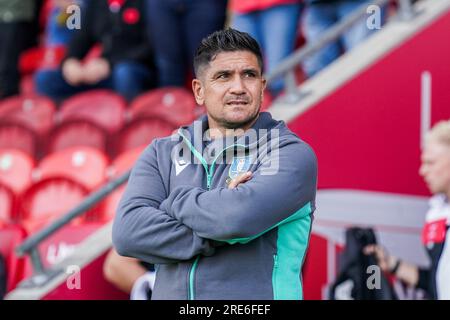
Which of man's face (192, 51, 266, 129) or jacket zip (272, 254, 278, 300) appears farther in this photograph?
man's face (192, 51, 266, 129)

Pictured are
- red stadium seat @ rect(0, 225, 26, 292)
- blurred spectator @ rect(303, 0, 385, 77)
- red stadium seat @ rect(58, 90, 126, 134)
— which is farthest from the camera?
red stadium seat @ rect(58, 90, 126, 134)

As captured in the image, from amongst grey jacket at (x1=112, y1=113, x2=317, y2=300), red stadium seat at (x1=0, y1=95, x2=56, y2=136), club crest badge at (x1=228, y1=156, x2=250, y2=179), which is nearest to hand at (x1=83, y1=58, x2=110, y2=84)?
red stadium seat at (x1=0, y1=95, x2=56, y2=136)

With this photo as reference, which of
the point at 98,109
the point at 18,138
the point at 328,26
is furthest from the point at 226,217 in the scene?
the point at 18,138

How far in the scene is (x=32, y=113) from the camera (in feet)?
25.3

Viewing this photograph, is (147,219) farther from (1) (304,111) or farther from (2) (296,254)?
(1) (304,111)

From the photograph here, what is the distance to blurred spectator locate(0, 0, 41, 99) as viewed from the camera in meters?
8.31

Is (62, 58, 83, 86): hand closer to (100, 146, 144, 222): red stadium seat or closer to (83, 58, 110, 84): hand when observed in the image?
(83, 58, 110, 84): hand

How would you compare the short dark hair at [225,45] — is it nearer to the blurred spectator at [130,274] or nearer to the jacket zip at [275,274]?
the jacket zip at [275,274]

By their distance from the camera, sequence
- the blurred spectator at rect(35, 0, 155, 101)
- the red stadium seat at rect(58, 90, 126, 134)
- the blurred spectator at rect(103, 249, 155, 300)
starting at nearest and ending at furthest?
the blurred spectator at rect(103, 249, 155, 300) → the red stadium seat at rect(58, 90, 126, 134) → the blurred spectator at rect(35, 0, 155, 101)

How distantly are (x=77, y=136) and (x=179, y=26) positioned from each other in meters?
1.05

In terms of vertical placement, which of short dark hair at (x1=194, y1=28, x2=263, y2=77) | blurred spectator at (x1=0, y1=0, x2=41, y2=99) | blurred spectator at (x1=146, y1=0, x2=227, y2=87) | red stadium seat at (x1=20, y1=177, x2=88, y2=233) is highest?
blurred spectator at (x1=0, y1=0, x2=41, y2=99)

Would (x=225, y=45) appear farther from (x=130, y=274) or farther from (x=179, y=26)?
(x=179, y=26)

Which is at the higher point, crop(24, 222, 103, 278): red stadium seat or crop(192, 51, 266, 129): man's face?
crop(24, 222, 103, 278): red stadium seat

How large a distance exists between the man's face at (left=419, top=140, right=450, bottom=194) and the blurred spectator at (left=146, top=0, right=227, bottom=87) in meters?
2.36
